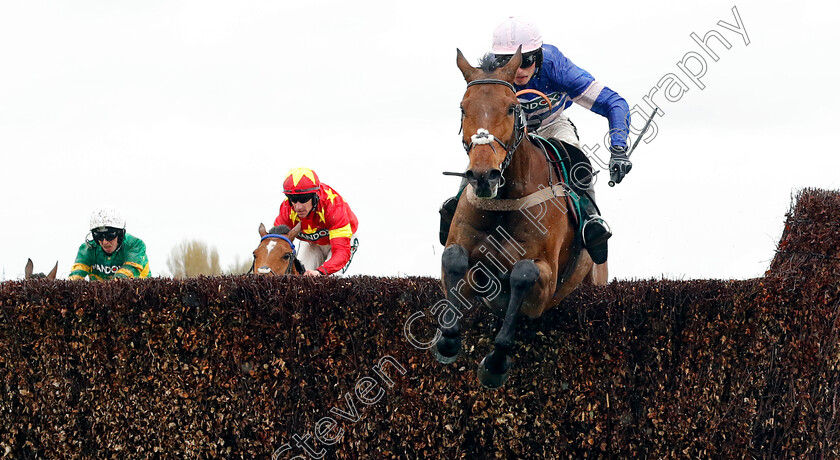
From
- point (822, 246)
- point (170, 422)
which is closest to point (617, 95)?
point (822, 246)

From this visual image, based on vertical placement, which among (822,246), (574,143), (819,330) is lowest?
(819,330)

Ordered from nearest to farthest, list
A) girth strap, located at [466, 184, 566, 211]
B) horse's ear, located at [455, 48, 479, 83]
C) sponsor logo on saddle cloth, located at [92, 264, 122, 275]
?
horse's ear, located at [455, 48, 479, 83] < girth strap, located at [466, 184, 566, 211] < sponsor logo on saddle cloth, located at [92, 264, 122, 275]

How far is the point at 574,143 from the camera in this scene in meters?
5.71

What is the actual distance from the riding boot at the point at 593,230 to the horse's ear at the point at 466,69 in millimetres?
1120

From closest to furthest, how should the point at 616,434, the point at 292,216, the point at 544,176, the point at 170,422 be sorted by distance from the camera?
the point at 544,176
the point at 616,434
the point at 170,422
the point at 292,216

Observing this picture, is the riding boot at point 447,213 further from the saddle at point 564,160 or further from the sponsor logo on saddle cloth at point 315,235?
the sponsor logo on saddle cloth at point 315,235

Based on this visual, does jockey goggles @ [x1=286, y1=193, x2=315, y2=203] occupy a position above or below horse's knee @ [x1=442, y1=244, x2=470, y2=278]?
above

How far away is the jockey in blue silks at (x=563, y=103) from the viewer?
5355mm

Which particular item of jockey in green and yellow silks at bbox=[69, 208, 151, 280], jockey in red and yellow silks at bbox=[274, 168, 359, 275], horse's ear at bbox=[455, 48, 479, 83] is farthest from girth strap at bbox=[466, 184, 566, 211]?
jockey in green and yellow silks at bbox=[69, 208, 151, 280]

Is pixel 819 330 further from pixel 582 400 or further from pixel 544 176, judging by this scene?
pixel 544 176

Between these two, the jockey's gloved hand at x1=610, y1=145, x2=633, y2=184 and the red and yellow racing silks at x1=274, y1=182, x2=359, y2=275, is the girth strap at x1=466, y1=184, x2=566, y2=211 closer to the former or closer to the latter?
the jockey's gloved hand at x1=610, y1=145, x2=633, y2=184

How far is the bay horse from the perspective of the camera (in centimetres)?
463

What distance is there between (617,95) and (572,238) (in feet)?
3.17

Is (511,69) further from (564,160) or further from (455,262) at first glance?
(455,262)
